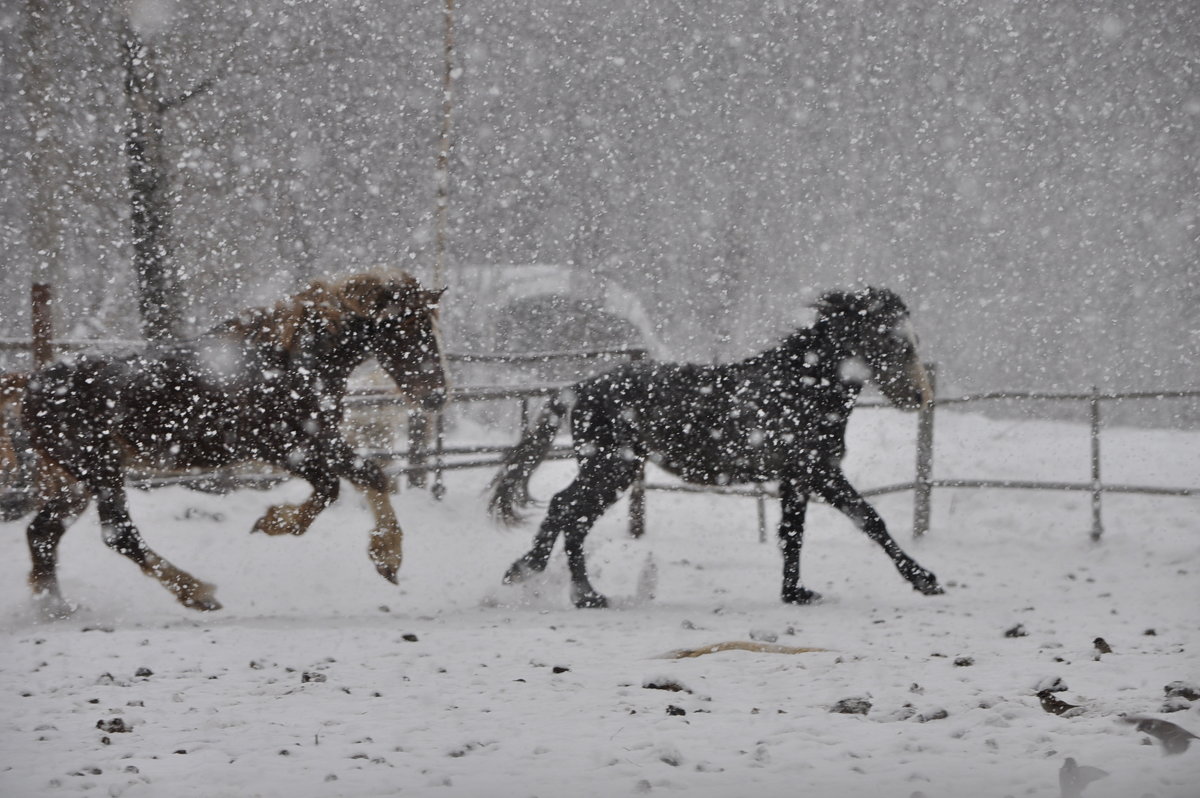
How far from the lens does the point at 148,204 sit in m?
7.30

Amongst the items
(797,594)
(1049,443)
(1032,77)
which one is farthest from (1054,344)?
(797,594)

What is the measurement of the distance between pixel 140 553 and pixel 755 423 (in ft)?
9.50

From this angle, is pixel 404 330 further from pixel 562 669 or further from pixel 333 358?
pixel 562 669

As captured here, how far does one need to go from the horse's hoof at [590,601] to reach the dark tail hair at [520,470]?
0.66 metres

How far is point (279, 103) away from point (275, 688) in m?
8.29

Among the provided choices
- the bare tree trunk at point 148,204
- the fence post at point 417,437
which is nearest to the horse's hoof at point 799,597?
the fence post at point 417,437

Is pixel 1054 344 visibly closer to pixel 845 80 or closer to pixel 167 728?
pixel 845 80

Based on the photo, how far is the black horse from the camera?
448 cm

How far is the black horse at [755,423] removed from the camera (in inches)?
176

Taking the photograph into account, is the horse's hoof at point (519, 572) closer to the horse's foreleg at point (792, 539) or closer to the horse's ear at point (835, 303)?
the horse's foreleg at point (792, 539)

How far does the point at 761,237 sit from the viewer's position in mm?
17172

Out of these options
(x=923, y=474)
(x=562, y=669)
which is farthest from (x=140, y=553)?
(x=923, y=474)

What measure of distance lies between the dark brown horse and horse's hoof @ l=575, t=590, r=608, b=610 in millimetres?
899

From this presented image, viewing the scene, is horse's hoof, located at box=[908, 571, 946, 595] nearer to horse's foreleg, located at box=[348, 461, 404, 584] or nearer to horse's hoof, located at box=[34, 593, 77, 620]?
horse's foreleg, located at box=[348, 461, 404, 584]
